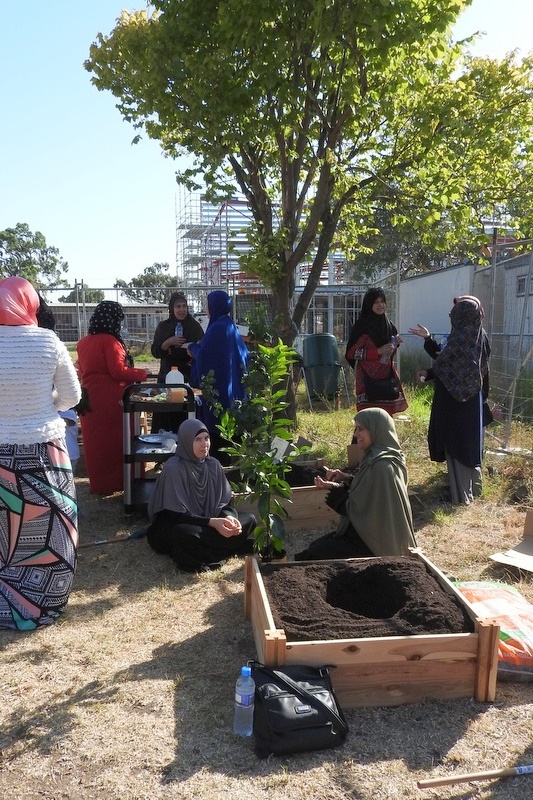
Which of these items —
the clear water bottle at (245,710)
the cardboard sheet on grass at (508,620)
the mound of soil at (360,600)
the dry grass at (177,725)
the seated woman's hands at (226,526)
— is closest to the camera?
the dry grass at (177,725)

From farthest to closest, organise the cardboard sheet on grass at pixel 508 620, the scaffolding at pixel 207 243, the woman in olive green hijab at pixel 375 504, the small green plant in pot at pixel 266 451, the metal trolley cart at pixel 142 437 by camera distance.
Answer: the scaffolding at pixel 207 243
the metal trolley cart at pixel 142 437
the woman in olive green hijab at pixel 375 504
the small green plant in pot at pixel 266 451
the cardboard sheet on grass at pixel 508 620

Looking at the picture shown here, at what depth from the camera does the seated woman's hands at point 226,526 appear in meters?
4.60

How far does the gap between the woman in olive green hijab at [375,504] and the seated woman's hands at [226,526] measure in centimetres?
51

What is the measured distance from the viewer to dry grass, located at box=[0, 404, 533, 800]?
265 cm

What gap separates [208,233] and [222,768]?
21797 mm

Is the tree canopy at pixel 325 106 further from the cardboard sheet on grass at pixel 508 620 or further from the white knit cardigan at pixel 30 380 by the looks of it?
the cardboard sheet on grass at pixel 508 620

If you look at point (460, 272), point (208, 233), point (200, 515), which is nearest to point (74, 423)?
point (200, 515)

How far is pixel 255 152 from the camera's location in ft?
28.8

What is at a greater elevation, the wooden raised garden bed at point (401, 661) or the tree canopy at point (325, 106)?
the tree canopy at point (325, 106)

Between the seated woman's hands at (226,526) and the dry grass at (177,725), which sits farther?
the seated woman's hands at (226,526)

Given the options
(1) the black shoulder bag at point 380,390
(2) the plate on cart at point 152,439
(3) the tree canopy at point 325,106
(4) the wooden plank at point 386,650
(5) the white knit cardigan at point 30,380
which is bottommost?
(4) the wooden plank at point 386,650

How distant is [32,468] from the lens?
3.86 meters

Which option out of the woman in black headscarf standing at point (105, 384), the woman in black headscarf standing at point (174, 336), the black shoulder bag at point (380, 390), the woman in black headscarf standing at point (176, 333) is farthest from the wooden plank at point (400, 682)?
the woman in black headscarf standing at point (176, 333)

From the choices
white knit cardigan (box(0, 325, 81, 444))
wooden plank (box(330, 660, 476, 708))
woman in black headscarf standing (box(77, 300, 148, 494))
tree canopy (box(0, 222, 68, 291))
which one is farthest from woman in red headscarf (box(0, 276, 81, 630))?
tree canopy (box(0, 222, 68, 291))
